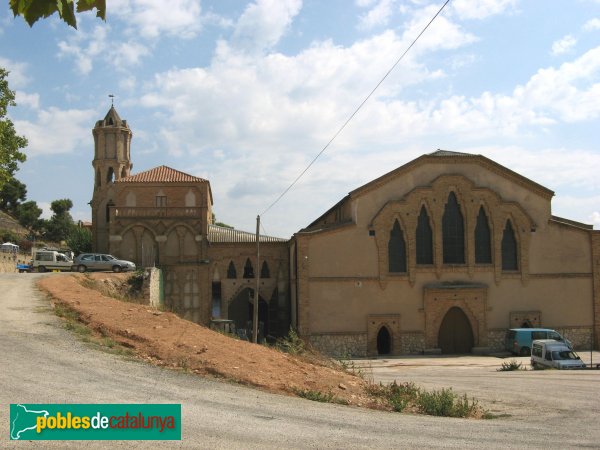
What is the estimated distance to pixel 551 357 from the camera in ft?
88.5

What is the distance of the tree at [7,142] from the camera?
3080cm

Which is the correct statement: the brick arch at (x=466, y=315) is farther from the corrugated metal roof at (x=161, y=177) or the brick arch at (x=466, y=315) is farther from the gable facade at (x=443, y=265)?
the corrugated metal roof at (x=161, y=177)

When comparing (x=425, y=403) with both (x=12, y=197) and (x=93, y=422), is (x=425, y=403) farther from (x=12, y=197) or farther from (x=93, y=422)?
(x=12, y=197)

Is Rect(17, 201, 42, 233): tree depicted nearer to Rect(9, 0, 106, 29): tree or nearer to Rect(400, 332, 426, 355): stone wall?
Rect(400, 332, 426, 355): stone wall

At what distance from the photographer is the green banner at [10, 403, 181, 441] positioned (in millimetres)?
8328

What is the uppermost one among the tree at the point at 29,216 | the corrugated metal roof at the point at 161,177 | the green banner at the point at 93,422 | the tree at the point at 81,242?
the tree at the point at 29,216

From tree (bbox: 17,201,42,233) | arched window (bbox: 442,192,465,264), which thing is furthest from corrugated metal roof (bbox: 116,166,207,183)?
tree (bbox: 17,201,42,233)

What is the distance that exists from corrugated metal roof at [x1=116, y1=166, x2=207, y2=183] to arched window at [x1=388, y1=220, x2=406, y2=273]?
14.2 m

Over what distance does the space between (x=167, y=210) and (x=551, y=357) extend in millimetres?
25230

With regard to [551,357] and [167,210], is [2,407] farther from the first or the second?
[167,210]

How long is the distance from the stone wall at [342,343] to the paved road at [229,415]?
71.6ft

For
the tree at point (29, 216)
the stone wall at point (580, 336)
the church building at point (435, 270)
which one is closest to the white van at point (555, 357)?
the church building at point (435, 270)

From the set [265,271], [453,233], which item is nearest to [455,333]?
[453,233]

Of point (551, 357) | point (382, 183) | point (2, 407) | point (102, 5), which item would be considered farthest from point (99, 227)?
point (102, 5)
